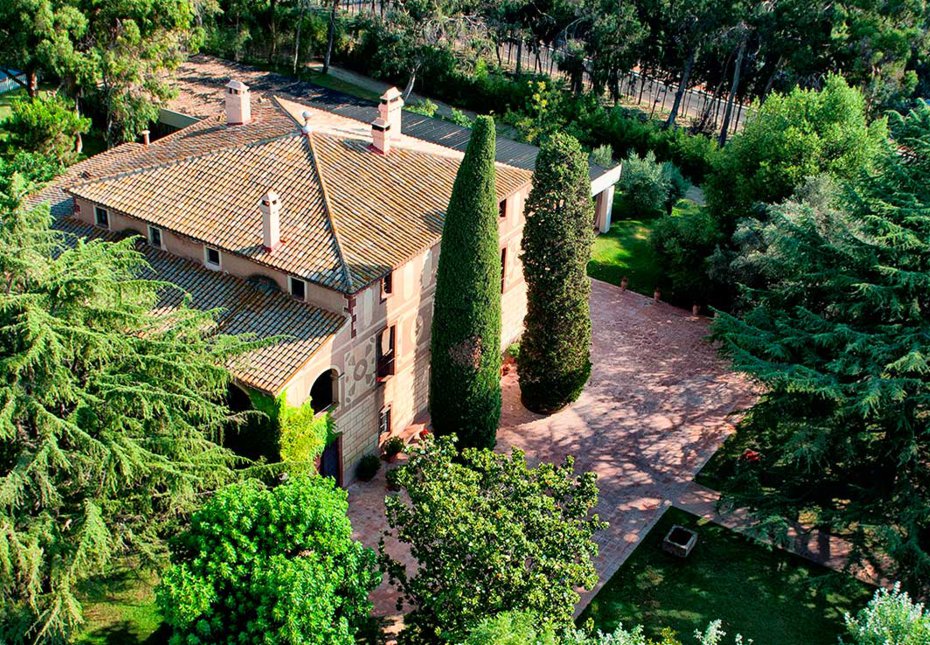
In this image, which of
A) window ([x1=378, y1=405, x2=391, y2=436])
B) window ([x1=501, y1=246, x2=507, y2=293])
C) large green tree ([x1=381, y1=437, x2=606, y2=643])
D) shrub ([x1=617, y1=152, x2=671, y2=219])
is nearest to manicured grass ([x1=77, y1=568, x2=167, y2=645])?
large green tree ([x1=381, y1=437, x2=606, y2=643])

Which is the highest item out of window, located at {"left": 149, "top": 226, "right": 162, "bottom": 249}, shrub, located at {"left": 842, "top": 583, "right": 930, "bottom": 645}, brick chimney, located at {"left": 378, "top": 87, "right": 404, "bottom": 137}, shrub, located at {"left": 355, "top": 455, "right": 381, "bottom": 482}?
brick chimney, located at {"left": 378, "top": 87, "right": 404, "bottom": 137}

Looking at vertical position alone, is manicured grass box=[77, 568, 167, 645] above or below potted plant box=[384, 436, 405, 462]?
below

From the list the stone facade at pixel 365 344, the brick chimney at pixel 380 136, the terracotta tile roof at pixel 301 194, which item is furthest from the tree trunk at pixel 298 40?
the stone facade at pixel 365 344

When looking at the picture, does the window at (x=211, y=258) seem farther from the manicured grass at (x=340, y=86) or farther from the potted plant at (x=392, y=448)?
the manicured grass at (x=340, y=86)

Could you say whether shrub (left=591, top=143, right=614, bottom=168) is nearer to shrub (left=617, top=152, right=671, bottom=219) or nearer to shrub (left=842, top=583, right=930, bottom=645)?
shrub (left=617, top=152, right=671, bottom=219)

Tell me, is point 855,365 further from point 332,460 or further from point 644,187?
point 644,187

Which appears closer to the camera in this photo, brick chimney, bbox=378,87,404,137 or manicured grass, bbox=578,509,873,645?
manicured grass, bbox=578,509,873,645

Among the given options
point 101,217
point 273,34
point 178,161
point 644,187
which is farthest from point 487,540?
point 273,34
